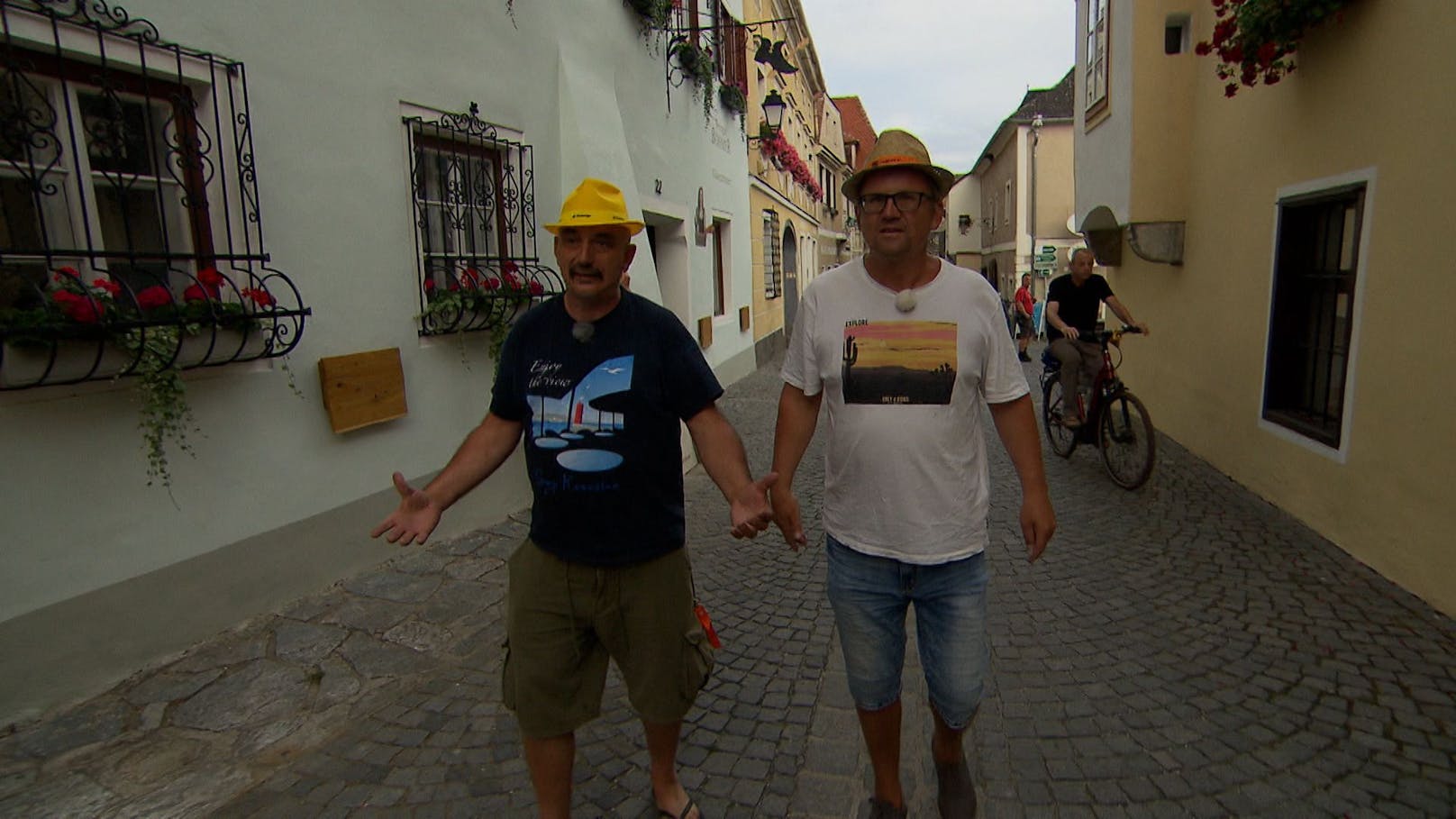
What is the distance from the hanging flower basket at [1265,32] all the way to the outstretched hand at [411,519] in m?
5.44

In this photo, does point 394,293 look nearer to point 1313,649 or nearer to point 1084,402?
point 1313,649

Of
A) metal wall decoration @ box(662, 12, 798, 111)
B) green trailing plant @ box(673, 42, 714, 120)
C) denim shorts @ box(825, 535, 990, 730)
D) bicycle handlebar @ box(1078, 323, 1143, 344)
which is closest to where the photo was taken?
denim shorts @ box(825, 535, 990, 730)

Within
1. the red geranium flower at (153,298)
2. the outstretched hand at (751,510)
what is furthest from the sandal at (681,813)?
the red geranium flower at (153,298)

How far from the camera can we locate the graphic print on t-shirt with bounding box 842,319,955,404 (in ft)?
7.08

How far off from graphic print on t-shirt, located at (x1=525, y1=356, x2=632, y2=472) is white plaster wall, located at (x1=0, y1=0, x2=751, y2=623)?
219 centimetres

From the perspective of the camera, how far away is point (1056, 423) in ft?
23.9

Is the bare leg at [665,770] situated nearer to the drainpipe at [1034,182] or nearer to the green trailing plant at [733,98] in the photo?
the green trailing plant at [733,98]

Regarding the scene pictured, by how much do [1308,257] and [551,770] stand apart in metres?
5.89

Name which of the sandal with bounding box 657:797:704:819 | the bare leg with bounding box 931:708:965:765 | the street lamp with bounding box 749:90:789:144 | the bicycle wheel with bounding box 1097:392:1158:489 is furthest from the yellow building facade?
the sandal with bounding box 657:797:704:819

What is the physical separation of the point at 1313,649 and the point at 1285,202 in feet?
11.0

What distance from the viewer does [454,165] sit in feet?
17.3

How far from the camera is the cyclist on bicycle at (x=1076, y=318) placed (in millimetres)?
6555

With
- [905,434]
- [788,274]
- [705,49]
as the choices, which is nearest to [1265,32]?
[905,434]

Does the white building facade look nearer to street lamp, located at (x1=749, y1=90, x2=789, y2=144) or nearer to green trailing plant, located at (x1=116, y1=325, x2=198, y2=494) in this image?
green trailing plant, located at (x1=116, y1=325, x2=198, y2=494)
